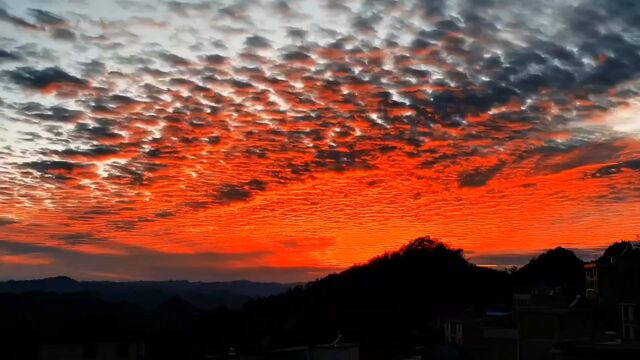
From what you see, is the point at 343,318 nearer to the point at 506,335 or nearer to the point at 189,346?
the point at 189,346

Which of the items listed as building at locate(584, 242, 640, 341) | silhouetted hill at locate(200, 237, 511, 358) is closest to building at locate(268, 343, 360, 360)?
building at locate(584, 242, 640, 341)

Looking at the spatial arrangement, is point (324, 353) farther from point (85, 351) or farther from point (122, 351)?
point (85, 351)

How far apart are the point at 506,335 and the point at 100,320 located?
36621 millimetres

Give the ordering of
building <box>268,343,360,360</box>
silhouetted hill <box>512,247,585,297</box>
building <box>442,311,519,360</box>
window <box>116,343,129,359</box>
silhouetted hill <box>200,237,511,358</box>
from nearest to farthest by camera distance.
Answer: building <box>268,343,360,360</box>
window <box>116,343,129,359</box>
building <box>442,311,519,360</box>
silhouetted hill <box>200,237,511,358</box>
silhouetted hill <box>512,247,585,297</box>

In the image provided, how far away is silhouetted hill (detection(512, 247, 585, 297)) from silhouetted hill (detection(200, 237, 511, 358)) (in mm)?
4062

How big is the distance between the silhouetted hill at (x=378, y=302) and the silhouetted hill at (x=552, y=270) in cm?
406

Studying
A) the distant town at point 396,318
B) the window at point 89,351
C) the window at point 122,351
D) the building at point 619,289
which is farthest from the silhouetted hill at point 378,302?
the window at point 89,351

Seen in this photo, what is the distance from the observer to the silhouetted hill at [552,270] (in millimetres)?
135125

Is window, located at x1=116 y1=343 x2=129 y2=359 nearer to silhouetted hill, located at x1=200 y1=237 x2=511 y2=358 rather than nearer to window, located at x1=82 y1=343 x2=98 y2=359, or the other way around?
window, located at x1=82 y1=343 x2=98 y2=359

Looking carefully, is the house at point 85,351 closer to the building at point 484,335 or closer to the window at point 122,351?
the window at point 122,351

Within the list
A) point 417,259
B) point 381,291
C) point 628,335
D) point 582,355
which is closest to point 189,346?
point 381,291

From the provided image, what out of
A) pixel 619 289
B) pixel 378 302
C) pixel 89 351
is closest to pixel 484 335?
pixel 619 289

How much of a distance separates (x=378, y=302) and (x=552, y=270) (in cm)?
3610

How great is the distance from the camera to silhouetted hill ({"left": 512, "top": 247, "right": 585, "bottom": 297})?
135125 millimetres
